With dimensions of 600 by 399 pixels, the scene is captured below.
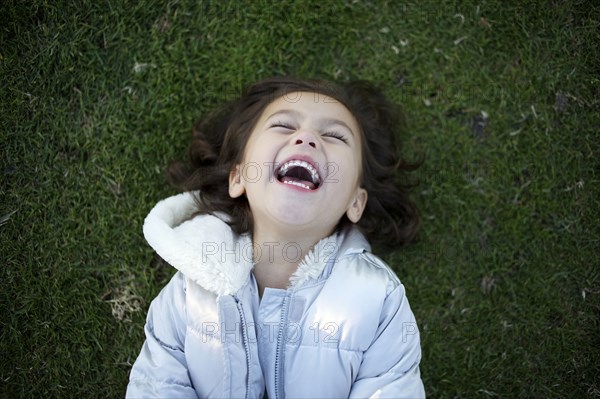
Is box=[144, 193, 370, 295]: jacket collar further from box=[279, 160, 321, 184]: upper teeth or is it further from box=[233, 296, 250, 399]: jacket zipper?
box=[279, 160, 321, 184]: upper teeth

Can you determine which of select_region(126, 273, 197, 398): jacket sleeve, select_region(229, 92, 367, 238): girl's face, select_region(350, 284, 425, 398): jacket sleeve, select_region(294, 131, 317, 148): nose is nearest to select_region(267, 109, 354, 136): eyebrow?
select_region(229, 92, 367, 238): girl's face

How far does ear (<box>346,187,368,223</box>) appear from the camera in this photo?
105 inches

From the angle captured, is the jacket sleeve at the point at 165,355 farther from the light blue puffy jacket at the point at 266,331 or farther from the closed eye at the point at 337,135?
the closed eye at the point at 337,135

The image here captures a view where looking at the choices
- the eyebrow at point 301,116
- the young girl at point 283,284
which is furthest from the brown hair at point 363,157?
the eyebrow at point 301,116

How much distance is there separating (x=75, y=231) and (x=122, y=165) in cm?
41

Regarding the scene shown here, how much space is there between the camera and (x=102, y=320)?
2.89 meters

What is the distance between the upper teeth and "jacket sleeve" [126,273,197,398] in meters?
0.72

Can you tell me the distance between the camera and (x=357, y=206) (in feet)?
8.83

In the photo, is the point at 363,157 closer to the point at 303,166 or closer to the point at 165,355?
the point at 303,166

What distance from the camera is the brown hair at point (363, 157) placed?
273cm

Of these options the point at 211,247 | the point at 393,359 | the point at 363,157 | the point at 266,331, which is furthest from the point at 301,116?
the point at 393,359

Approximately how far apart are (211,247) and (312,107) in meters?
0.76

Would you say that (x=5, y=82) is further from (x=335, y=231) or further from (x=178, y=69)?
(x=335, y=231)

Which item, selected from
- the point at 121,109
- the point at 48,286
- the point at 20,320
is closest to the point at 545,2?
the point at 121,109
